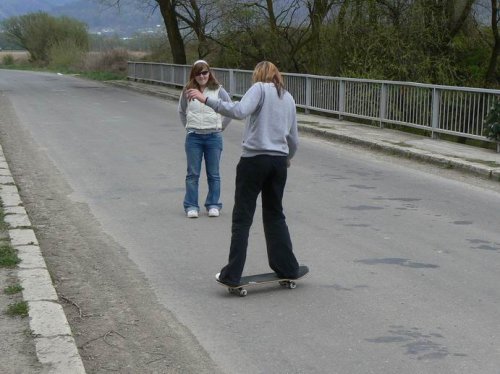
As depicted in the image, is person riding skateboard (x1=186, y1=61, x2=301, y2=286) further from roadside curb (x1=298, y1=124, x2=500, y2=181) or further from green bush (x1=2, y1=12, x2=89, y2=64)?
green bush (x1=2, y1=12, x2=89, y2=64)

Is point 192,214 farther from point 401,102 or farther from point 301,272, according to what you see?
point 401,102

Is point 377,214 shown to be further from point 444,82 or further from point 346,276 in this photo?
point 444,82

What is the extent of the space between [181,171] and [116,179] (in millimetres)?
1110

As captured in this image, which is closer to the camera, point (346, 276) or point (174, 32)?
point (346, 276)

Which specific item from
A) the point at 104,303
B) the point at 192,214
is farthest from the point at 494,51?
the point at 104,303

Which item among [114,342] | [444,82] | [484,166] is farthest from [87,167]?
[444,82]

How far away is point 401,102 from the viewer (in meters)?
16.8

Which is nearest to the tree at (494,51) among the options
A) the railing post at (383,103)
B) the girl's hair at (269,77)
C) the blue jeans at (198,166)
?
the railing post at (383,103)

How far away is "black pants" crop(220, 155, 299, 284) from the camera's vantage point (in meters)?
5.99

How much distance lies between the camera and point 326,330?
5.34m

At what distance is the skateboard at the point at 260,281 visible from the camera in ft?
20.0

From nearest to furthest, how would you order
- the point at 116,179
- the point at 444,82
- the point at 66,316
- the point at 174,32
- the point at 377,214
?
the point at 66,316, the point at 377,214, the point at 116,179, the point at 444,82, the point at 174,32

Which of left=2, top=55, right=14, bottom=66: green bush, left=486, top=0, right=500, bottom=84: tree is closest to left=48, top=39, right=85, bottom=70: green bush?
left=2, top=55, right=14, bottom=66: green bush

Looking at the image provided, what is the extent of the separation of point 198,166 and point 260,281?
3.16m
